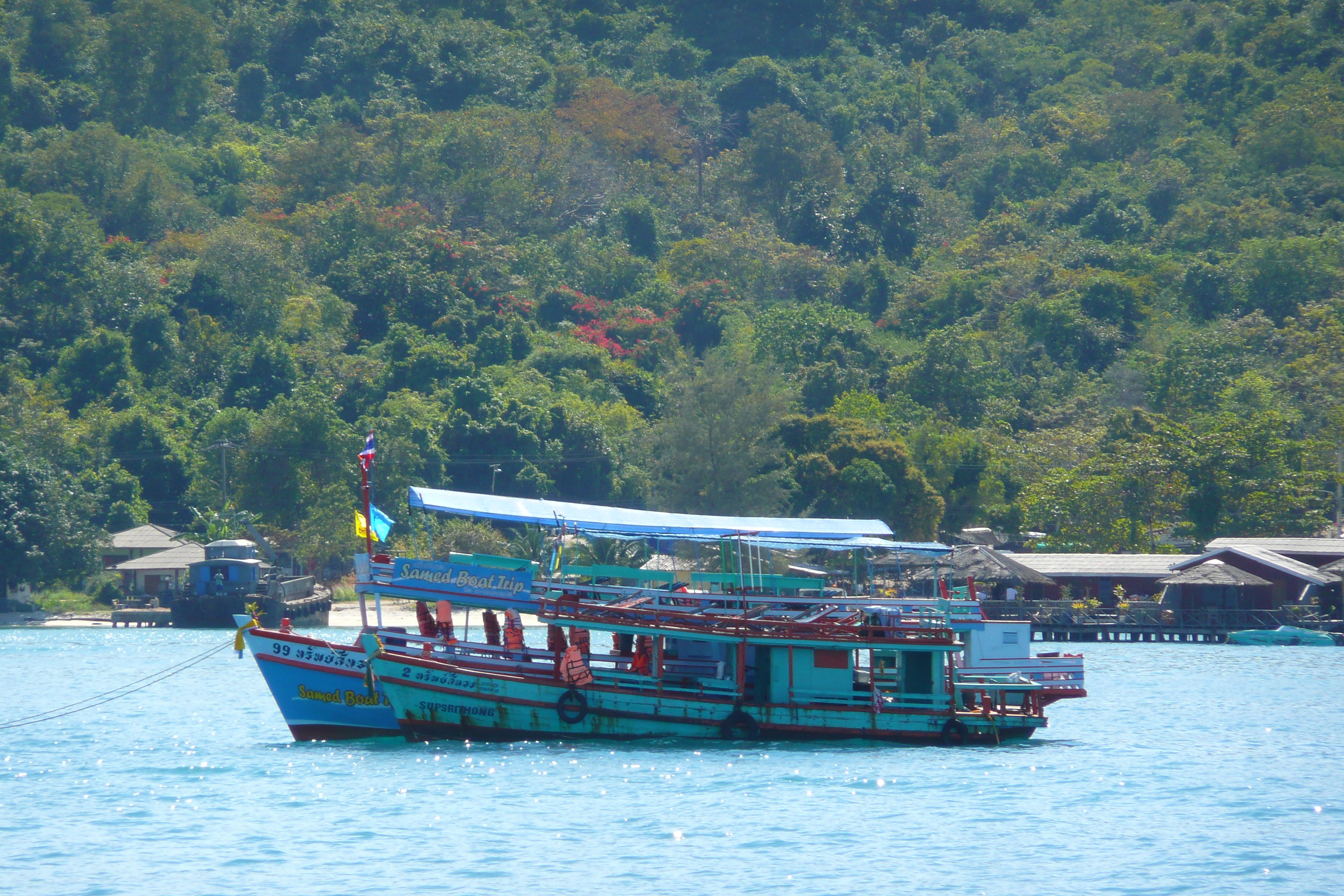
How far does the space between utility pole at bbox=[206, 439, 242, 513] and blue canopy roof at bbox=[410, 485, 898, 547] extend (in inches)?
1709

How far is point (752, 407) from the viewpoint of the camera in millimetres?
76000

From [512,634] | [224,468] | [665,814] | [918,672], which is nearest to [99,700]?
[512,634]

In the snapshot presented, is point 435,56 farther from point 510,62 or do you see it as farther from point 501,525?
point 501,525

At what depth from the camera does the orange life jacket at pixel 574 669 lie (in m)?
30.5

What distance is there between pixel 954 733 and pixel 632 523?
7917mm

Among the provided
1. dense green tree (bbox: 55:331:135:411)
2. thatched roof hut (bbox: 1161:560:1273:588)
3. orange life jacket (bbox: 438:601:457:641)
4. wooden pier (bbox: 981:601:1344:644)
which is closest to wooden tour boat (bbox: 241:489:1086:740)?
orange life jacket (bbox: 438:601:457:641)

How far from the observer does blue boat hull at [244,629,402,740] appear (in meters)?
30.8

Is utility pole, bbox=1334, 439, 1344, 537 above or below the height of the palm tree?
above

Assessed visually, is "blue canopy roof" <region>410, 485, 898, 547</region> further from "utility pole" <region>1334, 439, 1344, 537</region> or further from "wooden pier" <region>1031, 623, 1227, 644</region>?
"utility pole" <region>1334, 439, 1344, 537</region>

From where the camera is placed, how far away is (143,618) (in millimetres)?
70438

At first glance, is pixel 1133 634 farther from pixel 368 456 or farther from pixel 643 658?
pixel 368 456

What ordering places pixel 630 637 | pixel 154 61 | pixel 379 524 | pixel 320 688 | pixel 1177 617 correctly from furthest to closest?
pixel 154 61 < pixel 1177 617 < pixel 630 637 < pixel 320 688 < pixel 379 524

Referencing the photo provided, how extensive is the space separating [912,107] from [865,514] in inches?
3469

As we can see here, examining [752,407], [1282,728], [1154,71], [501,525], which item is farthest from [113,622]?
[1154,71]
